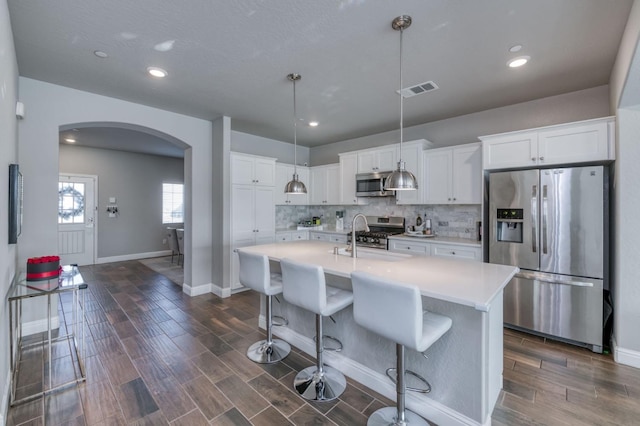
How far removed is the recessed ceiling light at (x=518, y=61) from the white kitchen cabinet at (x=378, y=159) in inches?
79.7

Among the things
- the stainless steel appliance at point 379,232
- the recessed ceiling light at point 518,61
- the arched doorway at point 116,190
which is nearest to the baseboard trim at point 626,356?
the stainless steel appliance at point 379,232

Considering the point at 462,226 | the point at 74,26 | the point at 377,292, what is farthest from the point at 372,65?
the point at 462,226

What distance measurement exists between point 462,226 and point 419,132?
5.47 ft

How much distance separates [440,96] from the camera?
137 inches

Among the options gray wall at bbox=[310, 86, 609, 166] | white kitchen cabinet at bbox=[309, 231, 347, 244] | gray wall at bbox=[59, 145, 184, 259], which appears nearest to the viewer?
gray wall at bbox=[310, 86, 609, 166]

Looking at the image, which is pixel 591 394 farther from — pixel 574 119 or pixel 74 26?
pixel 74 26

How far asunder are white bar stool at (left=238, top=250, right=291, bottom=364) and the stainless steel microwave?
256 cm

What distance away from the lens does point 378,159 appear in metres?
4.84

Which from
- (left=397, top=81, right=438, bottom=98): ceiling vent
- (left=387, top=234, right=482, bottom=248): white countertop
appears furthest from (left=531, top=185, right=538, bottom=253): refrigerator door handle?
(left=397, top=81, right=438, bottom=98): ceiling vent

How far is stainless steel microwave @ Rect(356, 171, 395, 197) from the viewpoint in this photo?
4.75m

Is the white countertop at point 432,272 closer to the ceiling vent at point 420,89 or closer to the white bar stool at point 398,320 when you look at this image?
the white bar stool at point 398,320

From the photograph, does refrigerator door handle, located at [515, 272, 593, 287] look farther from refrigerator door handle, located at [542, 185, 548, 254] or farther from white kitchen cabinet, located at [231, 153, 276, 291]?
Answer: white kitchen cabinet, located at [231, 153, 276, 291]

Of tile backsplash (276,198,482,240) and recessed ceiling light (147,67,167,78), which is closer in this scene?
recessed ceiling light (147,67,167,78)

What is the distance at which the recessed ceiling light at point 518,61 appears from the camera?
259 cm
